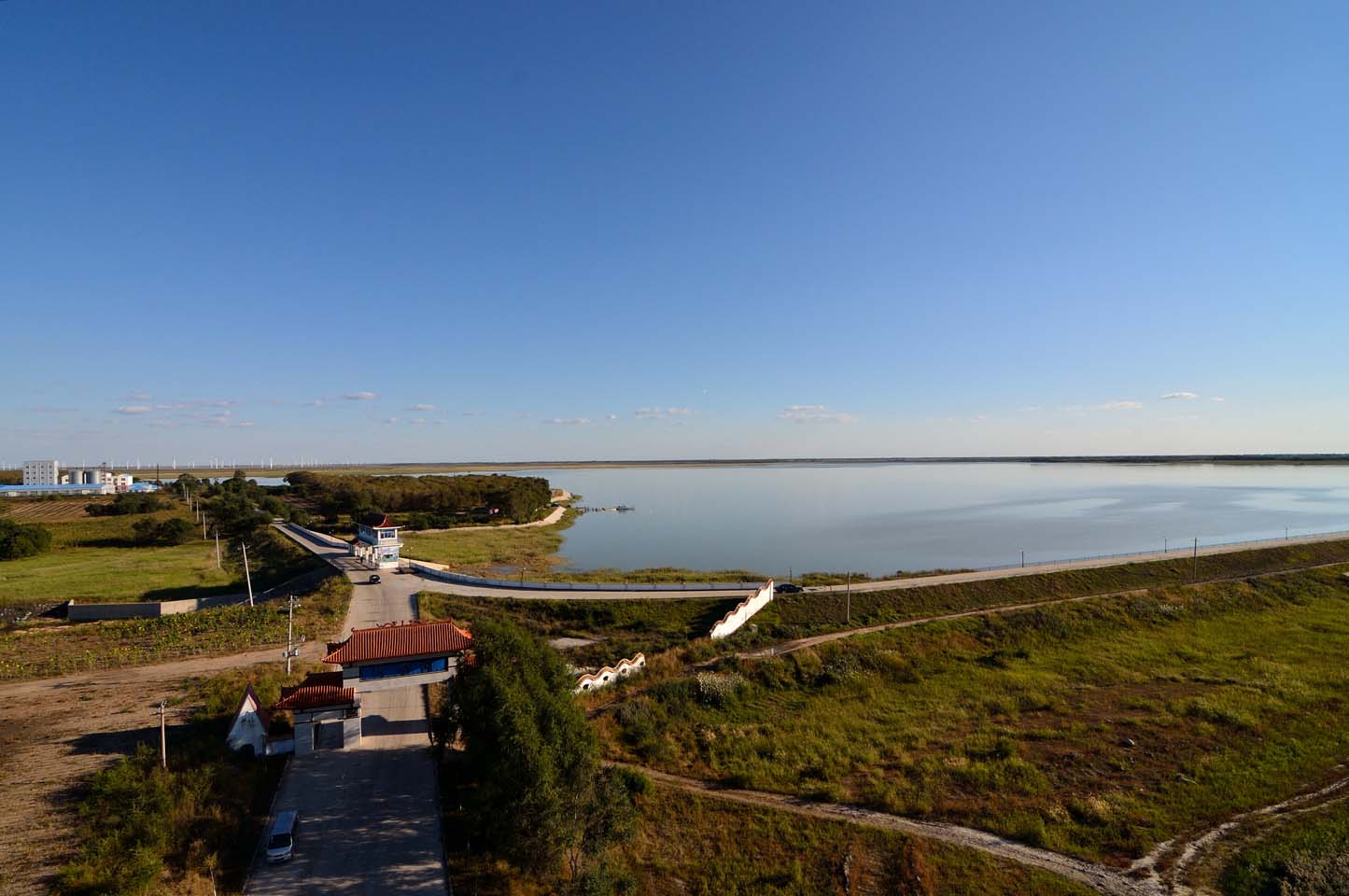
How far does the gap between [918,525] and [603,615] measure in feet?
204

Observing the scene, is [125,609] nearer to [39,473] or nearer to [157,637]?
[157,637]

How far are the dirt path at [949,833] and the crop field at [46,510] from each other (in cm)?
9370

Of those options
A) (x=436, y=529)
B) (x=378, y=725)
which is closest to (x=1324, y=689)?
(x=378, y=725)

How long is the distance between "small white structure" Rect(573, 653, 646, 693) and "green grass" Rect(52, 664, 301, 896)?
11.8 m

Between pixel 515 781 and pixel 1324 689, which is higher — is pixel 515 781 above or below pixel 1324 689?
above

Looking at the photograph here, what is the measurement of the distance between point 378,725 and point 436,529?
5371cm

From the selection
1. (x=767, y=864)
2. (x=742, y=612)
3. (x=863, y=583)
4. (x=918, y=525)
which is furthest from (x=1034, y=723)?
(x=918, y=525)

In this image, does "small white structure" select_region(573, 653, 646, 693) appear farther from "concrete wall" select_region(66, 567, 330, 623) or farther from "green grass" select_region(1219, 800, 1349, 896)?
"concrete wall" select_region(66, 567, 330, 623)

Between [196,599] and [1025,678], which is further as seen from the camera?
[196,599]

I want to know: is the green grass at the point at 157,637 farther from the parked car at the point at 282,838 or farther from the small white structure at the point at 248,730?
the parked car at the point at 282,838

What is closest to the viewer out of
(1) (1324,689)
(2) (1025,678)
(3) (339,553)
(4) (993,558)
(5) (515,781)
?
(5) (515,781)

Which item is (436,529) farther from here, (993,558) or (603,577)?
(993,558)

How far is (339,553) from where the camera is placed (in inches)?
2168

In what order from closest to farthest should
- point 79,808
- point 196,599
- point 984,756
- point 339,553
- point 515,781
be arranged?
point 515,781
point 79,808
point 984,756
point 196,599
point 339,553
